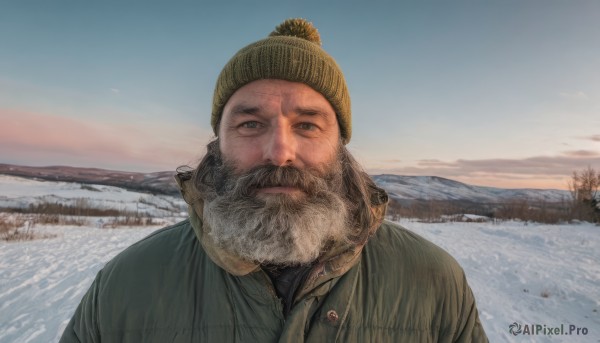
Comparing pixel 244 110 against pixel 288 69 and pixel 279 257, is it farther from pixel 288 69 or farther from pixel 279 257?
pixel 279 257

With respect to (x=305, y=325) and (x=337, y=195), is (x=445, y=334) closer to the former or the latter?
(x=305, y=325)

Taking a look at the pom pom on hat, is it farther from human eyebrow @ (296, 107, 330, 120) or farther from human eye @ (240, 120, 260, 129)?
human eye @ (240, 120, 260, 129)

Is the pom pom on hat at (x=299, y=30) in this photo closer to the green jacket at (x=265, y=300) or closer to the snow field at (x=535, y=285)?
the green jacket at (x=265, y=300)

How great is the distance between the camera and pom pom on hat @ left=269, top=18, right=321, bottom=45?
6.52 feet

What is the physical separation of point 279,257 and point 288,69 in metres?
0.98

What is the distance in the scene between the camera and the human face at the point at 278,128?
5.06 ft

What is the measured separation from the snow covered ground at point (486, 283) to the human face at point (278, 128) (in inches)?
173

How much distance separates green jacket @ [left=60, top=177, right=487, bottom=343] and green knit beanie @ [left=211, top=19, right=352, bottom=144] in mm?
745

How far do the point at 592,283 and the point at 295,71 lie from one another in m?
8.84

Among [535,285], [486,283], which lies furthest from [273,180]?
[535,285]

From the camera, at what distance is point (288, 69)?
168cm

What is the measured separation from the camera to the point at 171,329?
1363 millimetres


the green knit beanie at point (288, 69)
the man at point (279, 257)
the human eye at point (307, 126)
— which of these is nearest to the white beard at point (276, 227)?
the man at point (279, 257)

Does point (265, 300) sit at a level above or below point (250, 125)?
below
